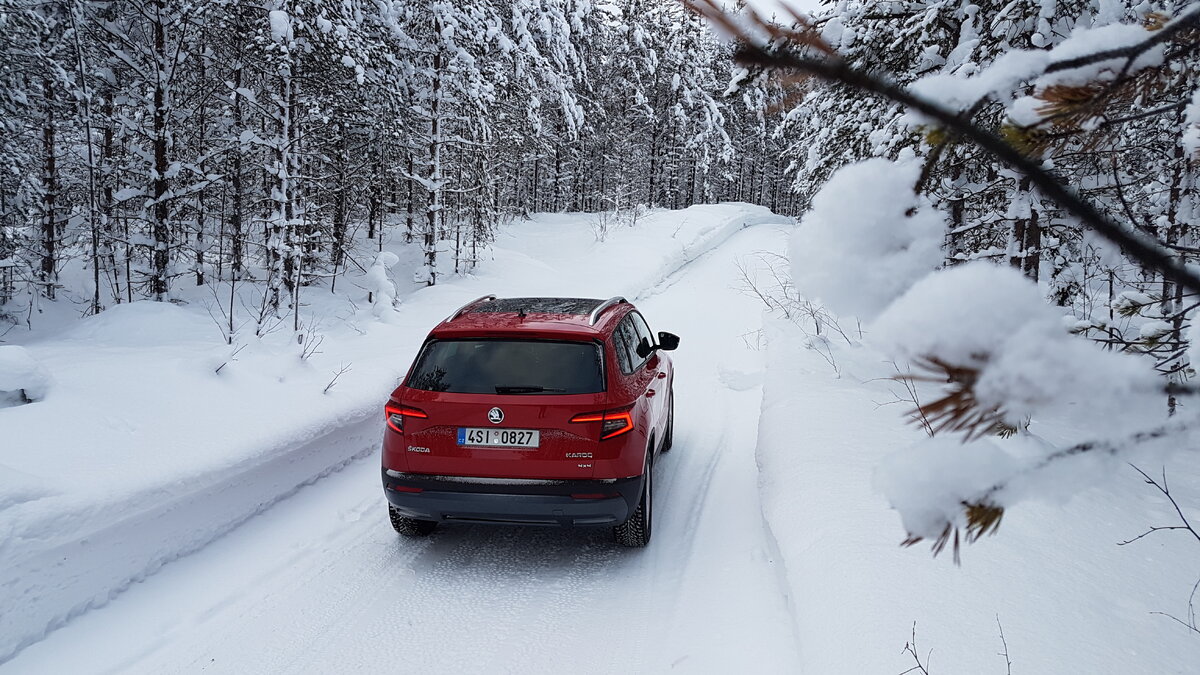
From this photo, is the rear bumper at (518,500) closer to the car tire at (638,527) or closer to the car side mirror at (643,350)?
the car tire at (638,527)

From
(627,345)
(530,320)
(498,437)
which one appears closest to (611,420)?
(498,437)

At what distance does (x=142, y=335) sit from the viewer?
9.08 metres

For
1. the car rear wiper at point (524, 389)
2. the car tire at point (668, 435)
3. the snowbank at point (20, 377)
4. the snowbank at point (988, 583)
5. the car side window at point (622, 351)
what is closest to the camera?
the snowbank at point (988, 583)

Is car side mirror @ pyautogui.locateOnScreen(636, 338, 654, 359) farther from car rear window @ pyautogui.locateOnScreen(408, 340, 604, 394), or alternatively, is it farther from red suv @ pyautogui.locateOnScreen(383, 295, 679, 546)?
car rear window @ pyautogui.locateOnScreen(408, 340, 604, 394)

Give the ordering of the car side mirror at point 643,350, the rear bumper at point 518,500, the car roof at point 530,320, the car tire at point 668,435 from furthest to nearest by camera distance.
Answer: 1. the car tire at point 668,435
2. the car side mirror at point 643,350
3. the car roof at point 530,320
4. the rear bumper at point 518,500

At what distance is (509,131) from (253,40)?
947 cm

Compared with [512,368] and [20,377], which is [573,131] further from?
[20,377]

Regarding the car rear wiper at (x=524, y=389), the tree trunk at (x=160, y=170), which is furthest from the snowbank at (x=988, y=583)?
the tree trunk at (x=160, y=170)

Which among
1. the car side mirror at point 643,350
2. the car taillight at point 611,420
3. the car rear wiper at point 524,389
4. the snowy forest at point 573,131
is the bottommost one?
the car taillight at point 611,420

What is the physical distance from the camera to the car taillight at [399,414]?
4799 mm

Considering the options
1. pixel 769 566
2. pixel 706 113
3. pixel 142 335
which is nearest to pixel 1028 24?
pixel 769 566

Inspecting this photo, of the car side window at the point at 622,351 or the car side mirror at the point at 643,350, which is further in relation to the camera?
the car side mirror at the point at 643,350

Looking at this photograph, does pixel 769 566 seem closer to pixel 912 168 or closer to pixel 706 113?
pixel 912 168

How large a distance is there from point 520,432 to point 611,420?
64cm
